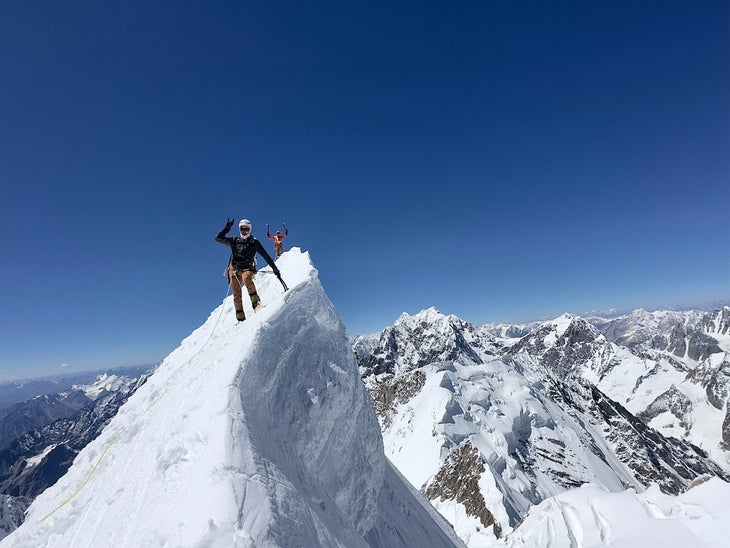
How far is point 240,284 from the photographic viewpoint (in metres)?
14.8

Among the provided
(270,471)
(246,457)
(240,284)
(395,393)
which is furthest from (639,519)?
(395,393)

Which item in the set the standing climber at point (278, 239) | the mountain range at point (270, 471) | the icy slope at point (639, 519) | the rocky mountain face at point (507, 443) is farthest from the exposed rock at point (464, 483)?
the standing climber at point (278, 239)

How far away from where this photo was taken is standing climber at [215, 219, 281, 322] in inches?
556

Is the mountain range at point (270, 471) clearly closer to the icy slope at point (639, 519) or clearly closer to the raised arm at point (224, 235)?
the icy slope at point (639, 519)

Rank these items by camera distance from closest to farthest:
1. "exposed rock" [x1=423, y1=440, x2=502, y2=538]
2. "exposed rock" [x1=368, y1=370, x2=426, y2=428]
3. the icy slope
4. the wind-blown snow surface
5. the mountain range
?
1. the wind-blown snow surface
2. the mountain range
3. the icy slope
4. "exposed rock" [x1=423, y1=440, x2=502, y2=538]
5. "exposed rock" [x1=368, y1=370, x2=426, y2=428]

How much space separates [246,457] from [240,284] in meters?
9.18

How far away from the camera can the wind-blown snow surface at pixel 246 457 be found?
573cm

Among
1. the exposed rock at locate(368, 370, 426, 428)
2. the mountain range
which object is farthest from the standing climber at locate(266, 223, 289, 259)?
the exposed rock at locate(368, 370, 426, 428)

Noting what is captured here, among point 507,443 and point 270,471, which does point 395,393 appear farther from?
point 270,471

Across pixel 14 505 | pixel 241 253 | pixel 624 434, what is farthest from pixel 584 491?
pixel 14 505

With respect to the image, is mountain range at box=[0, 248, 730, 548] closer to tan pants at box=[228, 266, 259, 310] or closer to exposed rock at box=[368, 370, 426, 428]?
tan pants at box=[228, 266, 259, 310]

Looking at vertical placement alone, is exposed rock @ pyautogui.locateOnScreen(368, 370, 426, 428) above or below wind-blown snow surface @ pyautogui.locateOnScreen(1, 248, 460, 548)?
above

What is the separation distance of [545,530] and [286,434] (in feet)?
86.2

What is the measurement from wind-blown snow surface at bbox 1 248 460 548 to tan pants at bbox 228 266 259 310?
1173 mm
